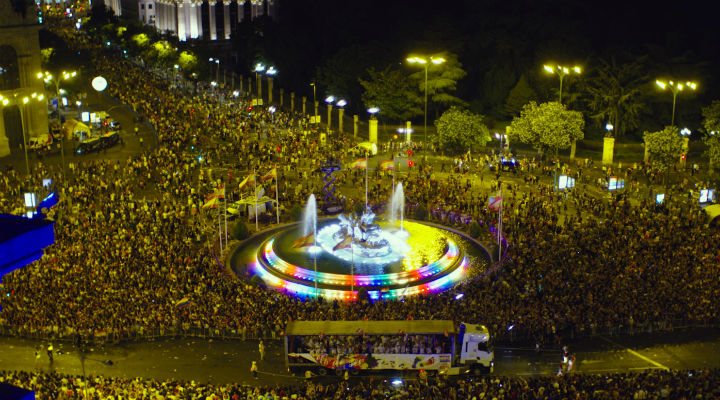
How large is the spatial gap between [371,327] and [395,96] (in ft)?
155

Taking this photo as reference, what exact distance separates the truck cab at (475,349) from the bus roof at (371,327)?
572 millimetres

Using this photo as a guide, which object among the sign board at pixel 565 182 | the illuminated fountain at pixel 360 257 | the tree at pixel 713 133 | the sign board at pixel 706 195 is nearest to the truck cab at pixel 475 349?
the illuminated fountain at pixel 360 257

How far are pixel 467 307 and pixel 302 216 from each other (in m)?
17.0

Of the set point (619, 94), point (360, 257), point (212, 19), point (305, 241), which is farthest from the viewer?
point (212, 19)

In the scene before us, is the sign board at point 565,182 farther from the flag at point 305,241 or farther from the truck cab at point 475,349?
the truck cab at point 475,349

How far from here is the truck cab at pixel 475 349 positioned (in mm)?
28906

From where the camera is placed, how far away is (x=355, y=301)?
1372 inches

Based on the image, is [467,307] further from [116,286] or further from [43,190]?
[43,190]

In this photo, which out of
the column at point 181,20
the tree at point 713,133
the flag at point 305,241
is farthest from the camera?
the column at point 181,20

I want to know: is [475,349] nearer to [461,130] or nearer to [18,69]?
[461,130]

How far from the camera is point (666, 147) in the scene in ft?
180

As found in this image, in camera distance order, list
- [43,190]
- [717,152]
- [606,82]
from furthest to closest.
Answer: [606,82], [717,152], [43,190]

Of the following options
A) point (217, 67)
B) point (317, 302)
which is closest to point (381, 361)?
point (317, 302)

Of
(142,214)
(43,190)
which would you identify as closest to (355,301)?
(142,214)
